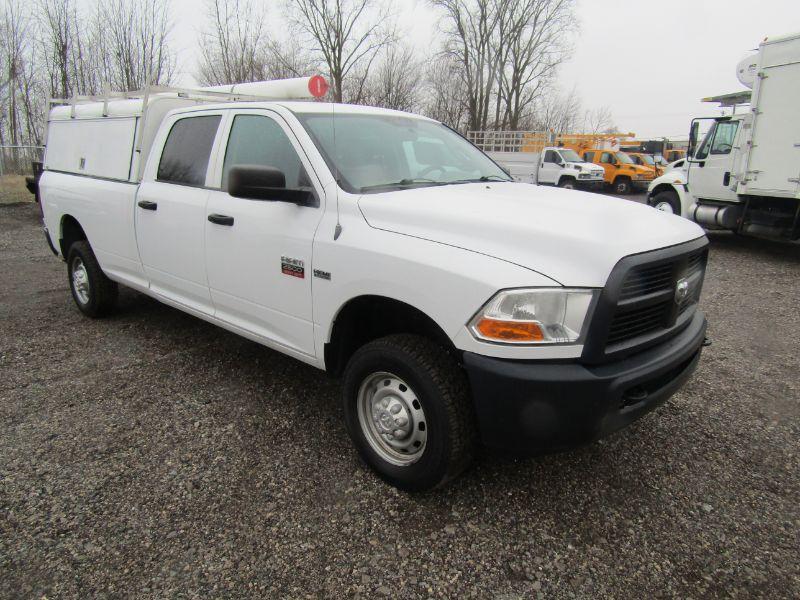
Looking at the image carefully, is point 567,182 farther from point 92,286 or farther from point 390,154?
point 390,154

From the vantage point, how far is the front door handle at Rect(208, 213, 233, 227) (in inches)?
129

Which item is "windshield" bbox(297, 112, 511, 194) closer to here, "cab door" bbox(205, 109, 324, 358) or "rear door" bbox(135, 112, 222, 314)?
"cab door" bbox(205, 109, 324, 358)

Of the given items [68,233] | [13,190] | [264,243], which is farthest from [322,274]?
[13,190]

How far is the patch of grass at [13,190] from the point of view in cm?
1457

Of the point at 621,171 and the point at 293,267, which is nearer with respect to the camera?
the point at 293,267

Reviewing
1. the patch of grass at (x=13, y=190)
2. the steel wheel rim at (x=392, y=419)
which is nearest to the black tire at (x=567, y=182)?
the patch of grass at (x=13, y=190)

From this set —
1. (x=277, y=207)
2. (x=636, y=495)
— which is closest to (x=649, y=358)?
(x=636, y=495)

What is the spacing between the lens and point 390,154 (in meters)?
3.18

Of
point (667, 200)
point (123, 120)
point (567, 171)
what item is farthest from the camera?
point (567, 171)

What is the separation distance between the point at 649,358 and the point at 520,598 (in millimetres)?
1129

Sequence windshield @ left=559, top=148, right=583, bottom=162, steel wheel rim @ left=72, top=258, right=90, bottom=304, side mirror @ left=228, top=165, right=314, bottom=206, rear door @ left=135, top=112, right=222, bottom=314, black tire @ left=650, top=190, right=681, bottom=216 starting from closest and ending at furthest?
side mirror @ left=228, top=165, right=314, bottom=206 < rear door @ left=135, top=112, right=222, bottom=314 < steel wheel rim @ left=72, top=258, right=90, bottom=304 < black tire @ left=650, top=190, right=681, bottom=216 < windshield @ left=559, top=148, right=583, bottom=162

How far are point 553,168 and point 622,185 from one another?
12.0 feet

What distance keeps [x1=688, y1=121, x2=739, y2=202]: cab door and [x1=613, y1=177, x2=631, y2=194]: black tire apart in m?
13.5

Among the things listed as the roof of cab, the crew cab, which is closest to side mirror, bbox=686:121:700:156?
the roof of cab
